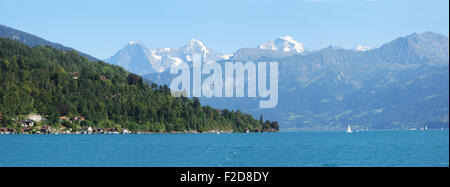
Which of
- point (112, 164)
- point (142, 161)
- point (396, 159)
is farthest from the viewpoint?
point (396, 159)

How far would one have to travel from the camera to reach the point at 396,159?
11306 cm

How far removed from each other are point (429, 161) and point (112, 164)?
5493 centimetres
